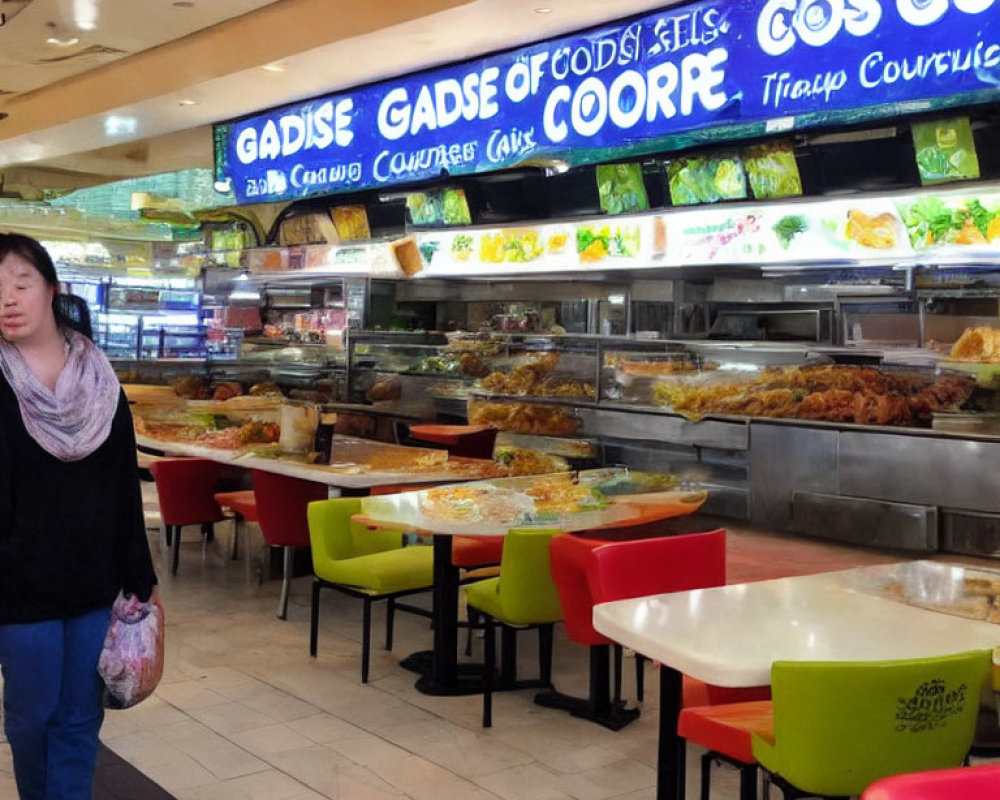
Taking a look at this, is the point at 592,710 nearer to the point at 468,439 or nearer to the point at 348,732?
the point at 348,732

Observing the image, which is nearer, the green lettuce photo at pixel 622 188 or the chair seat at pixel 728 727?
the chair seat at pixel 728 727

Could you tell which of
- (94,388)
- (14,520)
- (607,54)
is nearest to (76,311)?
(94,388)

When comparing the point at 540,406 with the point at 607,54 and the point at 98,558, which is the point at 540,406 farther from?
the point at 98,558

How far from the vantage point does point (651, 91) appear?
198 inches

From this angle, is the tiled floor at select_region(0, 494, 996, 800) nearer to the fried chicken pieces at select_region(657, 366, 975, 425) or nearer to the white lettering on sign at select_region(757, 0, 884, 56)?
the fried chicken pieces at select_region(657, 366, 975, 425)

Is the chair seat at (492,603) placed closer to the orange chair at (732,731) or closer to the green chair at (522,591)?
the green chair at (522,591)

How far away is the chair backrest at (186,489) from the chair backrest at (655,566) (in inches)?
155

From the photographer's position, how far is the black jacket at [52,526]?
110 inches

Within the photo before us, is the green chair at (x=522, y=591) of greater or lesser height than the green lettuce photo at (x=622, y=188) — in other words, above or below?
below

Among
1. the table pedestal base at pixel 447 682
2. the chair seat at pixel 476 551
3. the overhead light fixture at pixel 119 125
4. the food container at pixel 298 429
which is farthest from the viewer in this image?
the overhead light fixture at pixel 119 125

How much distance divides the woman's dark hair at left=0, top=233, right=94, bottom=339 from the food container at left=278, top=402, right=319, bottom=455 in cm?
359

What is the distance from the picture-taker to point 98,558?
2.89 meters

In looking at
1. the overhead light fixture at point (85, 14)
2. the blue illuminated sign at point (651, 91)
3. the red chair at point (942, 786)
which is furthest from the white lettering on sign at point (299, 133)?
the red chair at point (942, 786)

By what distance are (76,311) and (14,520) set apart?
0.63 metres
